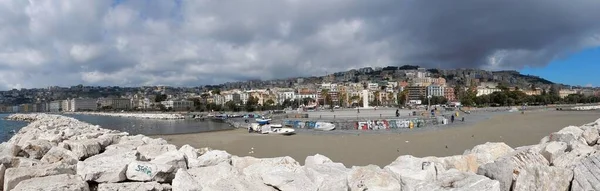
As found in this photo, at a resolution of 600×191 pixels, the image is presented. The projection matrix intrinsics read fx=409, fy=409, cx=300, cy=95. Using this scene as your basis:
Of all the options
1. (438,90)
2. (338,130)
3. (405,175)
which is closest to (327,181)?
(405,175)

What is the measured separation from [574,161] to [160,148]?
6717 millimetres

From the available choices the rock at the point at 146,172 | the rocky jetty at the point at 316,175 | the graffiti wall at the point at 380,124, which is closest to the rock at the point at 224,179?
the rocky jetty at the point at 316,175

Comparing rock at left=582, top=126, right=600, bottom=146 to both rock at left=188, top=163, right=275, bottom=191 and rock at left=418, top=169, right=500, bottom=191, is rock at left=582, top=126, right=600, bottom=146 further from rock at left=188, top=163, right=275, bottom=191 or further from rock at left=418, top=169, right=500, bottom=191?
rock at left=188, top=163, right=275, bottom=191

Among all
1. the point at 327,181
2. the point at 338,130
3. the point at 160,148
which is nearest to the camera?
the point at 327,181

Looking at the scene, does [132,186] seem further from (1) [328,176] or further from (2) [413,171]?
(2) [413,171]

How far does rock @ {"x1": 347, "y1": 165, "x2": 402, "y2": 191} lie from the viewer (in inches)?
155

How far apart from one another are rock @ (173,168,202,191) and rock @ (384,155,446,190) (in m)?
2.18

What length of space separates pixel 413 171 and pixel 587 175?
1.84 meters

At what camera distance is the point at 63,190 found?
421 cm

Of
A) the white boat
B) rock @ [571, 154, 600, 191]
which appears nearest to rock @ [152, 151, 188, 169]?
rock @ [571, 154, 600, 191]

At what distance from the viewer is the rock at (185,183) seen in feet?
15.0

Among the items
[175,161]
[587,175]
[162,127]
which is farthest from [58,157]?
[162,127]

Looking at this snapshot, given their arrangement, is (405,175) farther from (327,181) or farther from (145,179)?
(145,179)

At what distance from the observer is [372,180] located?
398 cm
